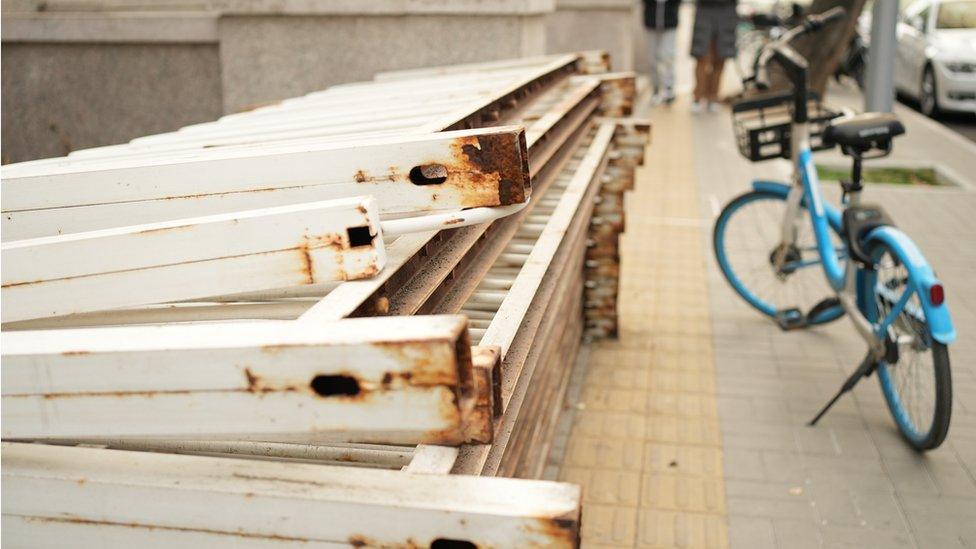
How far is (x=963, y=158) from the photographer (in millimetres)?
10312

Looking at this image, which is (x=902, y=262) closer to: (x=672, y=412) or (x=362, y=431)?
(x=672, y=412)

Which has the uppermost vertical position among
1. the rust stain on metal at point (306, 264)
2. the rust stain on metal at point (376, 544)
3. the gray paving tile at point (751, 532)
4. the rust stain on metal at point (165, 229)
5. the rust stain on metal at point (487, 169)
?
the rust stain on metal at point (487, 169)

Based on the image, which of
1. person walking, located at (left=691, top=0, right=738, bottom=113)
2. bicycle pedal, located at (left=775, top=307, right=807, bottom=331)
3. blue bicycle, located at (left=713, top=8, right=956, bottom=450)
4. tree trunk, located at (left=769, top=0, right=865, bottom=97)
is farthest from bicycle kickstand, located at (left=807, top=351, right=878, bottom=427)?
person walking, located at (left=691, top=0, right=738, bottom=113)

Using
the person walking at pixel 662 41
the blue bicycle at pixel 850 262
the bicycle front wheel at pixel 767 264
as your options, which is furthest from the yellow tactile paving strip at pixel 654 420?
the person walking at pixel 662 41

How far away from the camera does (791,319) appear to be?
5.25m

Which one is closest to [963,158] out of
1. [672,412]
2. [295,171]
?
[672,412]

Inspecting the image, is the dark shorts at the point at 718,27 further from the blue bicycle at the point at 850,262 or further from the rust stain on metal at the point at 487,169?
the rust stain on metal at the point at 487,169

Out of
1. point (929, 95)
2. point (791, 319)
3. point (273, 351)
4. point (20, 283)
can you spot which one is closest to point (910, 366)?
point (791, 319)

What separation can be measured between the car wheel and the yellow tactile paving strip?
8.17 meters

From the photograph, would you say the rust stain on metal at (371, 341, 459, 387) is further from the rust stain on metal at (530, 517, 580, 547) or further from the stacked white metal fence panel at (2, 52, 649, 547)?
the rust stain on metal at (530, 517, 580, 547)

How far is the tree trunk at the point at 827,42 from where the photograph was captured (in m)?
10.8

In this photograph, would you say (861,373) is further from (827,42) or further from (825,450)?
(827,42)

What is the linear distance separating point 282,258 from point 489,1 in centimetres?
482

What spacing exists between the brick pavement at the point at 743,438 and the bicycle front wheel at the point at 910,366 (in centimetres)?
14
